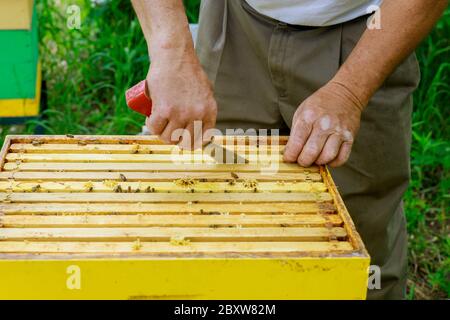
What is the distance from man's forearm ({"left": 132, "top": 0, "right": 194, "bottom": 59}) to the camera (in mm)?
1818

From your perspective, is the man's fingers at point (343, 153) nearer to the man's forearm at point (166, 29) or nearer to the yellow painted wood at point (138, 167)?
the yellow painted wood at point (138, 167)

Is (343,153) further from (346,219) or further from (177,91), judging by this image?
(177,91)

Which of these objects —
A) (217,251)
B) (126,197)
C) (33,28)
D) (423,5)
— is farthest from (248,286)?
(33,28)

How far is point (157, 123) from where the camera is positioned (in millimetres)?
1757

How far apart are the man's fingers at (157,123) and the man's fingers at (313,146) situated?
1.26 feet

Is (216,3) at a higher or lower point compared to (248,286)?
higher

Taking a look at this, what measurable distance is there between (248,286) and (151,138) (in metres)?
0.72

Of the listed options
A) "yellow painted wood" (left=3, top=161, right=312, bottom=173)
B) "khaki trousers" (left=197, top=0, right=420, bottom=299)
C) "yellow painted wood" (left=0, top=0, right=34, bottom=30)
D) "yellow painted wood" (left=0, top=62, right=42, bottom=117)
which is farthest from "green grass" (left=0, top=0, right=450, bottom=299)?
"yellow painted wood" (left=3, top=161, right=312, bottom=173)

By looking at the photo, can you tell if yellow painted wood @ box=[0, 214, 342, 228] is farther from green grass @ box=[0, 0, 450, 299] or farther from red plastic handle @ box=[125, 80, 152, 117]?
green grass @ box=[0, 0, 450, 299]

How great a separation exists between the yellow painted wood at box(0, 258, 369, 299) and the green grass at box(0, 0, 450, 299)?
1682 mm

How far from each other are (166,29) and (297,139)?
1.55 feet

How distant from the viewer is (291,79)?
227cm

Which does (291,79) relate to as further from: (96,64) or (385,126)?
(96,64)

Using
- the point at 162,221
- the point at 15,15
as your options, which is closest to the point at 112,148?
the point at 162,221
